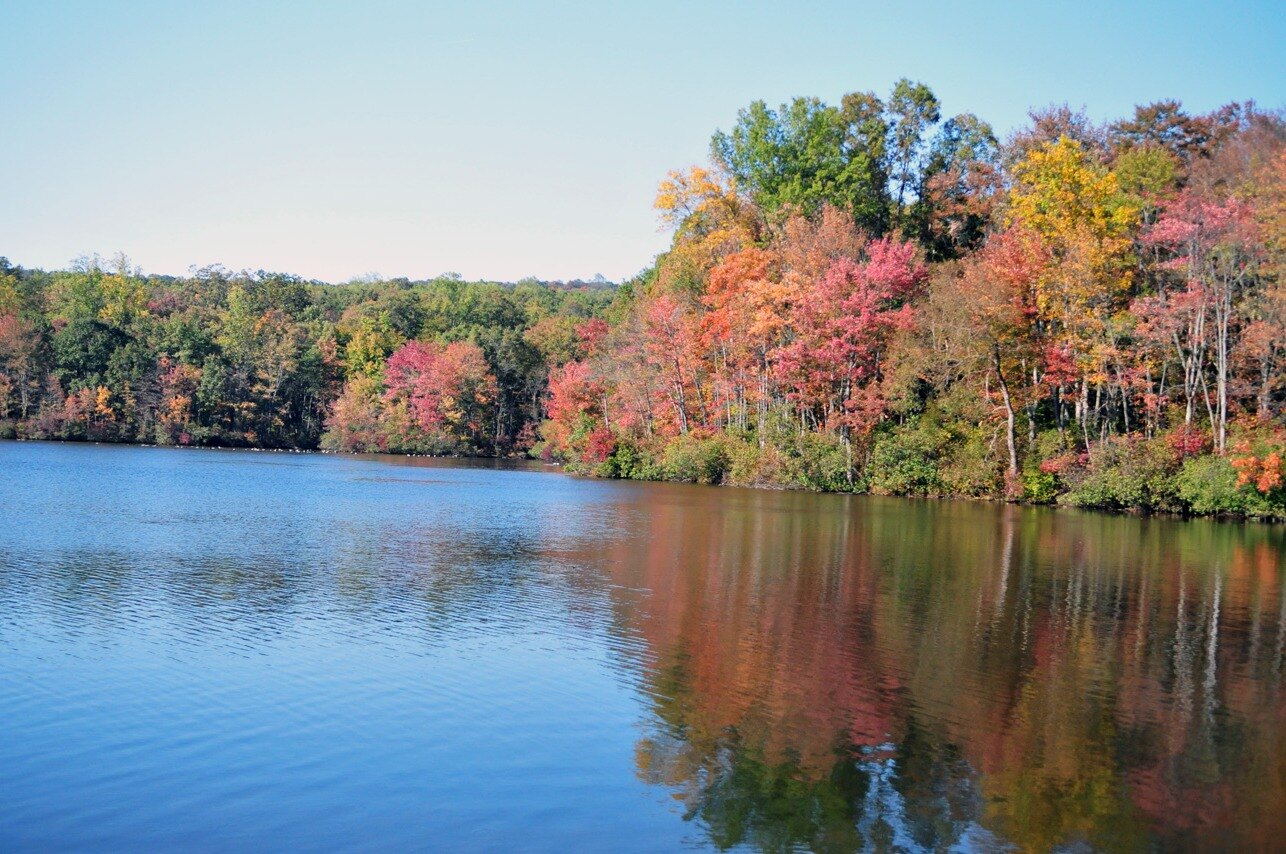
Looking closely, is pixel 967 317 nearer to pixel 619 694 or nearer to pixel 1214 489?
pixel 1214 489

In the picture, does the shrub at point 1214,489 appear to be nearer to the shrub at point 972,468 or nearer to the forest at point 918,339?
the forest at point 918,339

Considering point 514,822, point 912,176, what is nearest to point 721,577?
point 514,822

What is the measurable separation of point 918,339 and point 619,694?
35.7 m

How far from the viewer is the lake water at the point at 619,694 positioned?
834 cm

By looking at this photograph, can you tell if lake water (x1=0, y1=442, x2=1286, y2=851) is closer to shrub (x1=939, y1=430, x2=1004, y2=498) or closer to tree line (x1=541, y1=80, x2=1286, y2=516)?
tree line (x1=541, y1=80, x2=1286, y2=516)

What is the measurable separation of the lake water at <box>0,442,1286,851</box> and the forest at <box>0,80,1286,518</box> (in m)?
15.6

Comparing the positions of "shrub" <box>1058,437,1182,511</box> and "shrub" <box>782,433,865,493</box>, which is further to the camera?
"shrub" <box>782,433,865,493</box>

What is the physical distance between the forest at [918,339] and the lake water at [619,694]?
51.2 feet

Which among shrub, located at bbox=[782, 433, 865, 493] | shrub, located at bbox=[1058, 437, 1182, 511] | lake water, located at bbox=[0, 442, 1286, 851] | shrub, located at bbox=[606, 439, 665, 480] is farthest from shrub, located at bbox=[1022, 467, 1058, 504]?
shrub, located at bbox=[606, 439, 665, 480]

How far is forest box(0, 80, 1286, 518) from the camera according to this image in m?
37.2

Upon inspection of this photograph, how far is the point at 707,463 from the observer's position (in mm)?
49312

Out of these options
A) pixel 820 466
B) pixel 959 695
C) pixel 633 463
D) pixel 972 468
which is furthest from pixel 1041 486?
pixel 959 695

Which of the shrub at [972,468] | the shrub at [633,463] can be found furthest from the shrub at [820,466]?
the shrub at [633,463]

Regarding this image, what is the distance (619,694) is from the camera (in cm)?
1189
